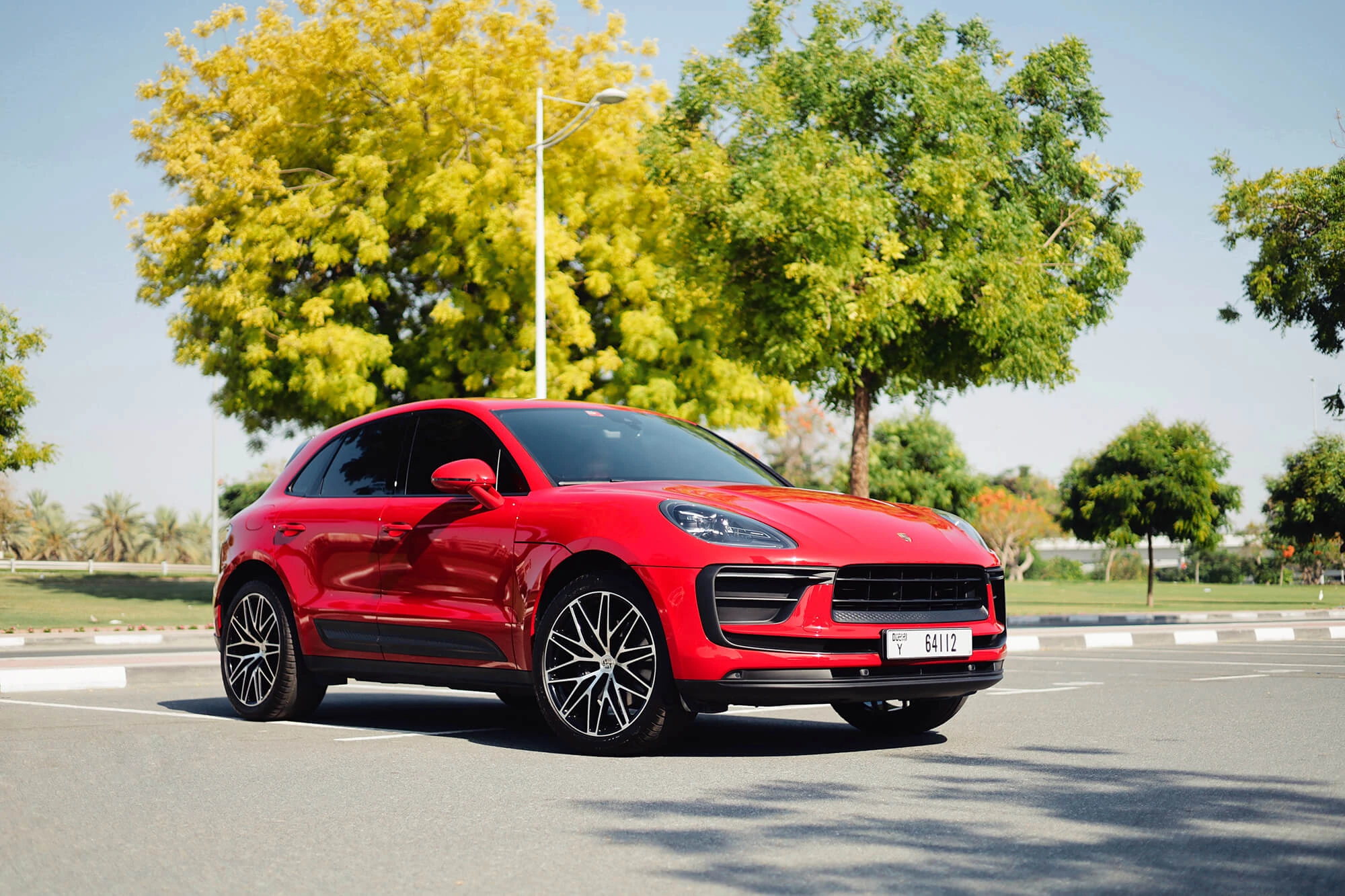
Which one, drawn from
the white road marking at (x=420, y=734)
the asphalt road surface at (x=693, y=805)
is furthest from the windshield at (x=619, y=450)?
the white road marking at (x=420, y=734)

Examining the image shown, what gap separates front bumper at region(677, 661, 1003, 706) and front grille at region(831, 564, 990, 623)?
24 cm

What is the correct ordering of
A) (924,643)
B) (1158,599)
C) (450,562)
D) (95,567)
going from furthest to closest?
(95,567)
(1158,599)
(450,562)
(924,643)

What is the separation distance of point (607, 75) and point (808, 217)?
817cm

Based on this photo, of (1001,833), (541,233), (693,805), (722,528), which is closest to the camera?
(1001,833)

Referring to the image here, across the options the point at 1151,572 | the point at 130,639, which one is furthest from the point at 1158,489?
the point at 130,639

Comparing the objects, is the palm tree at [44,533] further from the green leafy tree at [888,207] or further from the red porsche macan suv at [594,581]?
the red porsche macan suv at [594,581]

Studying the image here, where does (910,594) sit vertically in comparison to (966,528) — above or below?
below

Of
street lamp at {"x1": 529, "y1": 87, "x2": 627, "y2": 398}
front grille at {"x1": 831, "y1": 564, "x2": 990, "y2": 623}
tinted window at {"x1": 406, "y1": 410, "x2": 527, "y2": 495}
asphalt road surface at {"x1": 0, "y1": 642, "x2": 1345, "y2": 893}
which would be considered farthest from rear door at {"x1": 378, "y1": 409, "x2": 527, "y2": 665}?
street lamp at {"x1": 529, "y1": 87, "x2": 627, "y2": 398}

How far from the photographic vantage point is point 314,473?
8.43m

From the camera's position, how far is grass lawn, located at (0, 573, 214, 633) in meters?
23.0

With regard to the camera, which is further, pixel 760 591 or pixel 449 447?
pixel 449 447

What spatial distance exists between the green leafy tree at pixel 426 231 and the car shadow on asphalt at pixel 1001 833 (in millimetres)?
19639

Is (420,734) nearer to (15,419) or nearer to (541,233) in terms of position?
(541,233)

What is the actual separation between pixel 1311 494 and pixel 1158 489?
827 centimetres
